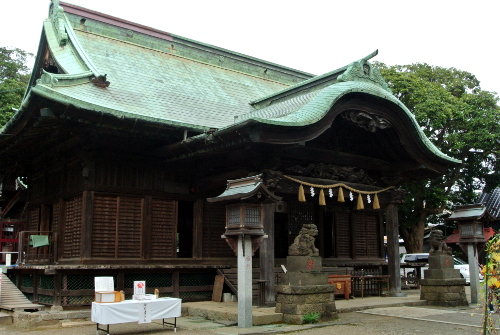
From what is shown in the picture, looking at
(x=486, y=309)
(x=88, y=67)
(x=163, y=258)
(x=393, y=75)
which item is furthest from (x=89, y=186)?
(x=393, y=75)

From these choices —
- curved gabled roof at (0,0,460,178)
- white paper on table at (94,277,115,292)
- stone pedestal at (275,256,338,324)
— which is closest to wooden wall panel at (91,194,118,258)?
curved gabled roof at (0,0,460,178)

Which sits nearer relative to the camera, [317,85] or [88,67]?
[88,67]

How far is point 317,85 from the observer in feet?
51.4

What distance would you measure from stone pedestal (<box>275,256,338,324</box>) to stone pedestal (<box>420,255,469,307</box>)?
4.06 m

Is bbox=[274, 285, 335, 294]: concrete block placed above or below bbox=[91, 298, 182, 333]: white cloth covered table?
above

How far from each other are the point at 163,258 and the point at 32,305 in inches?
133

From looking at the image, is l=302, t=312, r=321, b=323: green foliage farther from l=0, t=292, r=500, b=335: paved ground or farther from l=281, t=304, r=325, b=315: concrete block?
l=0, t=292, r=500, b=335: paved ground

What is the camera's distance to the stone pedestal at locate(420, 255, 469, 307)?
42.8ft

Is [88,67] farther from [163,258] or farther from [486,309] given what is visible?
[486,309]

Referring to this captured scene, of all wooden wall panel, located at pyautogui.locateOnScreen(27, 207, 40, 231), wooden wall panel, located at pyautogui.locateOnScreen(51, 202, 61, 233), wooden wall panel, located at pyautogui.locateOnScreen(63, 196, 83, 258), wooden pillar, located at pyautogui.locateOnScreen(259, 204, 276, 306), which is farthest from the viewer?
wooden wall panel, located at pyautogui.locateOnScreen(27, 207, 40, 231)

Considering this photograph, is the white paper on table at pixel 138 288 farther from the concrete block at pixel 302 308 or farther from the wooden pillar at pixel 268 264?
the wooden pillar at pixel 268 264

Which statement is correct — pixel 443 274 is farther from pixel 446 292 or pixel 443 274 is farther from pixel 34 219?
pixel 34 219

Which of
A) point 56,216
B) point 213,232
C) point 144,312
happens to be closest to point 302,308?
point 144,312

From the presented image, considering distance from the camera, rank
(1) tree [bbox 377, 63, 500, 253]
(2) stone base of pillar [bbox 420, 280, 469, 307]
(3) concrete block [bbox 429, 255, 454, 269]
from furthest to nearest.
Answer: (1) tree [bbox 377, 63, 500, 253] → (3) concrete block [bbox 429, 255, 454, 269] → (2) stone base of pillar [bbox 420, 280, 469, 307]
